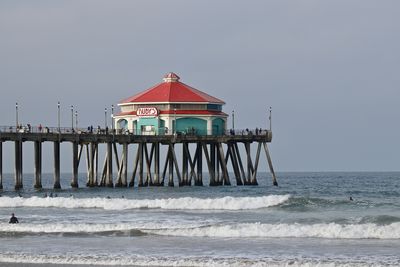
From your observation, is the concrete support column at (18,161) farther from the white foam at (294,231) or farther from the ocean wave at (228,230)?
the white foam at (294,231)

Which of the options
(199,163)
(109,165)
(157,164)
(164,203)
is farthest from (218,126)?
(164,203)

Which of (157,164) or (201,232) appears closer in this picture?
(201,232)

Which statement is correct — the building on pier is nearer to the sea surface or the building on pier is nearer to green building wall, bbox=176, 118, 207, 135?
green building wall, bbox=176, 118, 207, 135

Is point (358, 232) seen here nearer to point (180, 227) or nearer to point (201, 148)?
point (180, 227)

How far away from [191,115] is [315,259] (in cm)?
4167

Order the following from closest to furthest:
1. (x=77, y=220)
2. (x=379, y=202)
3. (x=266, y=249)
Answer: (x=266, y=249) < (x=77, y=220) < (x=379, y=202)

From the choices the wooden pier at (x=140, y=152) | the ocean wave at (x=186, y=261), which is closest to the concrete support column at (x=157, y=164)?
the wooden pier at (x=140, y=152)

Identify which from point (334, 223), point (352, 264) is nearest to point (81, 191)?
point (334, 223)

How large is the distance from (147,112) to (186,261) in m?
41.8

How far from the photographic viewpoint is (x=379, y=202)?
5175cm

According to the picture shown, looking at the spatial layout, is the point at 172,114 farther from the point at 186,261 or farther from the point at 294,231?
the point at 186,261

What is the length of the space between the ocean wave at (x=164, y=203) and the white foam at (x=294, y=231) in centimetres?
1239

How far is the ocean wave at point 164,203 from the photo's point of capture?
48.5 m

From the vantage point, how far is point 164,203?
49500 millimetres
